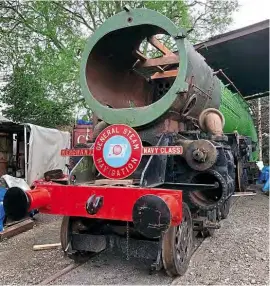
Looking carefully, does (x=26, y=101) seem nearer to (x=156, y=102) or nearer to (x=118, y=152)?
(x=156, y=102)

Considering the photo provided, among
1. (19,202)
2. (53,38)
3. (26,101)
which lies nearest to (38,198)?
(19,202)

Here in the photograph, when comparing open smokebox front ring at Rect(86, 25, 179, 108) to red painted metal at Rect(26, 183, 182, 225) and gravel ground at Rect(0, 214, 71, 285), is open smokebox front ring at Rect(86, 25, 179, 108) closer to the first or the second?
red painted metal at Rect(26, 183, 182, 225)

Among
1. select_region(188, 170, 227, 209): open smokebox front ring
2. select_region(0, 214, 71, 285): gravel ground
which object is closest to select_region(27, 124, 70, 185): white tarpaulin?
select_region(0, 214, 71, 285): gravel ground

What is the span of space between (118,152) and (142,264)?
1.34 meters

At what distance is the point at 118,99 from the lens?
13.0 ft

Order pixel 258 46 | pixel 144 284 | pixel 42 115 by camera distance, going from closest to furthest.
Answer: pixel 144 284
pixel 258 46
pixel 42 115

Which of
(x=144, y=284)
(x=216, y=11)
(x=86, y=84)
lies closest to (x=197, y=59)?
(x=86, y=84)

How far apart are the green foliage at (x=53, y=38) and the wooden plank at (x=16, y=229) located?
6626mm

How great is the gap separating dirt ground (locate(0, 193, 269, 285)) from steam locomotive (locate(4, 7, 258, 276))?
22cm

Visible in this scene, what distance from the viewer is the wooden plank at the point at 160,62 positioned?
3723 mm

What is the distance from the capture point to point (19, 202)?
Answer: 9.05ft

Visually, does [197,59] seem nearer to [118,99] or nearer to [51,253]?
[118,99]

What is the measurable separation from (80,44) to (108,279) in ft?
32.4

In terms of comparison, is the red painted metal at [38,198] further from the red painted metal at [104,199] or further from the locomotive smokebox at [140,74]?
the locomotive smokebox at [140,74]
